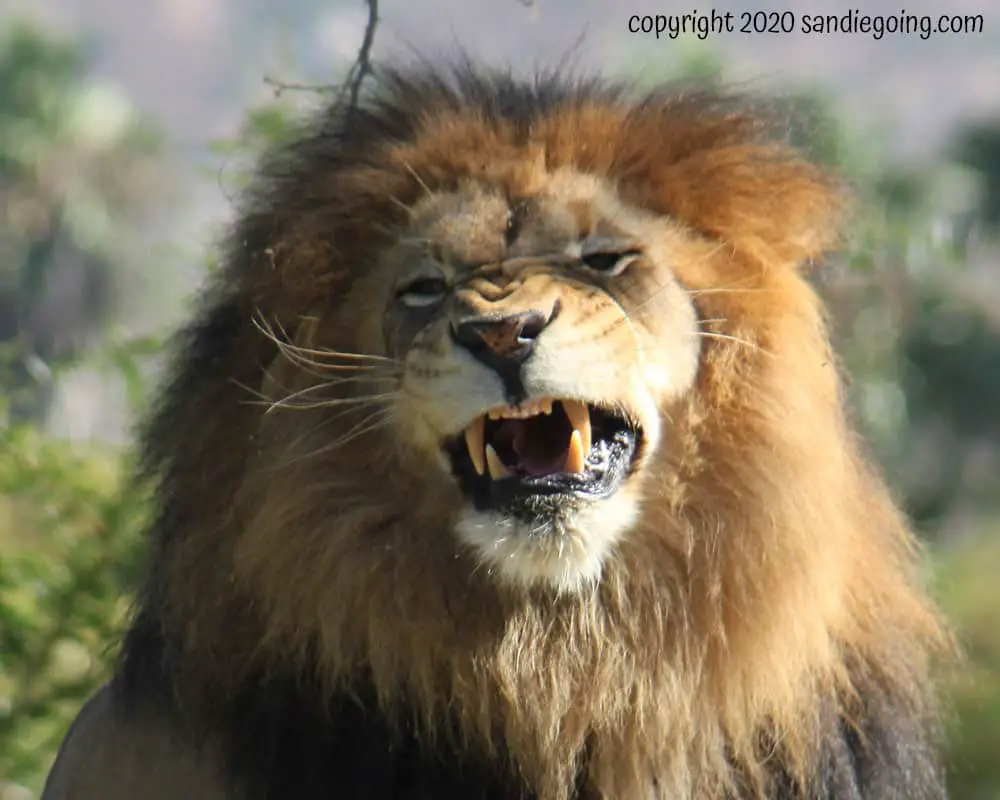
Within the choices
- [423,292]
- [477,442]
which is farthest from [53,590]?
[477,442]

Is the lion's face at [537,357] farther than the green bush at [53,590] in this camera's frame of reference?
No

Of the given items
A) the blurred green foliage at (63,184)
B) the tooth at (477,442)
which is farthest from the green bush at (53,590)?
the blurred green foliage at (63,184)

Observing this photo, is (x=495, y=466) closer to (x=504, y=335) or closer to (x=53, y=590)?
(x=504, y=335)

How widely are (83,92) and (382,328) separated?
42412mm

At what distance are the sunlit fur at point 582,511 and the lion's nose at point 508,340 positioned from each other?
0.10 meters

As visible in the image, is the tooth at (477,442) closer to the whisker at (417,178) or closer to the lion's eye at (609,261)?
the lion's eye at (609,261)

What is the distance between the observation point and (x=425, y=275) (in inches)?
140

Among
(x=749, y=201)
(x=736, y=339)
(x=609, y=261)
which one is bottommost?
(x=736, y=339)

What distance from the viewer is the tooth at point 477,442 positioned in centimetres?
338

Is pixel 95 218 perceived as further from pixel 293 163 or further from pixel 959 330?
pixel 293 163

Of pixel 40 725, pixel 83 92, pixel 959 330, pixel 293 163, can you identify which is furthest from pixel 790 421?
pixel 83 92

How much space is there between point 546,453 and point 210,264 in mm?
1473

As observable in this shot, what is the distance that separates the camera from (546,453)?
343 cm

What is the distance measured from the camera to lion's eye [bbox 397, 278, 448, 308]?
3.55 metres
